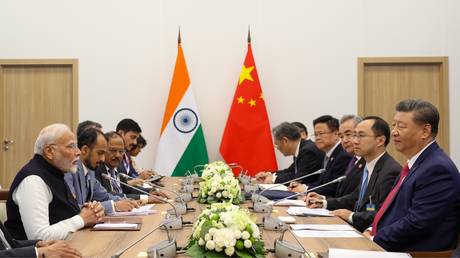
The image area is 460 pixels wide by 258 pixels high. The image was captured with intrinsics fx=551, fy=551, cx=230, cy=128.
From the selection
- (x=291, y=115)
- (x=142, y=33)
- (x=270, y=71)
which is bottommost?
(x=291, y=115)

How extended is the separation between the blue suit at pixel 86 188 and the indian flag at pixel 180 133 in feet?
9.94

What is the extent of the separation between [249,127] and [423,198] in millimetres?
4568

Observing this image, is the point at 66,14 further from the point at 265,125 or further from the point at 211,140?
the point at 265,125

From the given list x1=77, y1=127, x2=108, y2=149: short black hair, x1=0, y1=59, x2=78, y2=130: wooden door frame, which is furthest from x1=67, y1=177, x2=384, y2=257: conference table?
x1=0, y1=59, x2=78, y2=130: wooden door frame

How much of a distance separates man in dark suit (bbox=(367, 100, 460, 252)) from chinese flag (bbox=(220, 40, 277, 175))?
432 cm

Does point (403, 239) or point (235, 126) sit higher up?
point (235, 126)

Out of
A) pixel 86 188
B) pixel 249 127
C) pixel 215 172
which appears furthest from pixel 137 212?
pixel 249 127

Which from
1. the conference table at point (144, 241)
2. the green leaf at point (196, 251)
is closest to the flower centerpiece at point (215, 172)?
the conference table at point (144, 241)

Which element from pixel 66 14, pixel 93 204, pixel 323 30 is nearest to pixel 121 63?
pixel 66 14

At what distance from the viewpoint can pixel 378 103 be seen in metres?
7.31

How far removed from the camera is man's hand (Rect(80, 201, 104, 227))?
9.00 ft

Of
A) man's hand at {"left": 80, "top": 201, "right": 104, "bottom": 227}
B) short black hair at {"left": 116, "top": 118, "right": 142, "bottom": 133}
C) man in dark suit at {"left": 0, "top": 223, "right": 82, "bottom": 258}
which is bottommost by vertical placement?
man in dark suit at {"left": 0, "top": 223, "right": 82, "bottom": 258}

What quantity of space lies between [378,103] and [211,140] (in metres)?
2.27

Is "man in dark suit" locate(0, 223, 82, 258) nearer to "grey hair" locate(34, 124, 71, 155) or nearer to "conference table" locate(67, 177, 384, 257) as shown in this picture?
"conference table" locate(67, 177, 384, 257)
